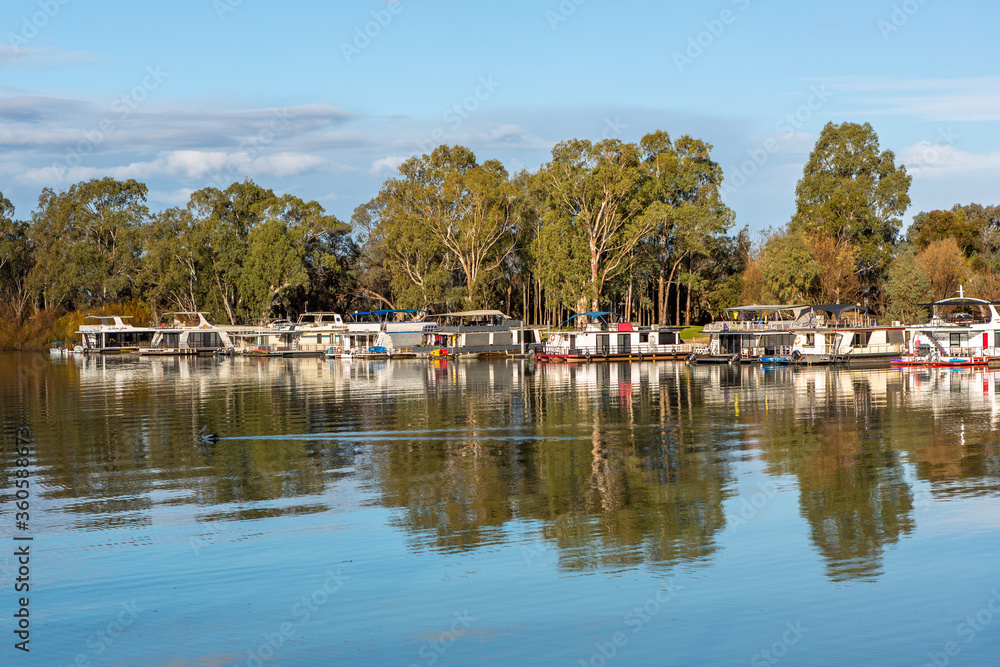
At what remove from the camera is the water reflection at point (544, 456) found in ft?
61.0

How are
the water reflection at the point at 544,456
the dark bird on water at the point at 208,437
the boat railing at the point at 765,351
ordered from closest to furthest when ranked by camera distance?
the water reflection at the point at 544,456
the dark bird on water at the point at 208,437
the boat railing at the point at 765,351

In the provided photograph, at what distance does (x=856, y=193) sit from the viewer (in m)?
85.0

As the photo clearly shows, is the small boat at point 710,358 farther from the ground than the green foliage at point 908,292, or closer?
closer

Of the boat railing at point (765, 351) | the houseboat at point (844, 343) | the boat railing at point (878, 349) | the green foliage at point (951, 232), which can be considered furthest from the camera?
the green foliage at point (951, 232)

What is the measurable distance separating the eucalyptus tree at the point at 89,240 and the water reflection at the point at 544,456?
211 ft

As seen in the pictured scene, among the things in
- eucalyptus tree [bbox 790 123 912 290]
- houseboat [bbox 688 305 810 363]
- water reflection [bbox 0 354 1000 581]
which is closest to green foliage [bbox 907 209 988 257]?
eucalyptus tree [bbox 790 123 912 290]

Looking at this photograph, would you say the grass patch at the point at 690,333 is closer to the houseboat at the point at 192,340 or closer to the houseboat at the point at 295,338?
the houseboat at the point at 295,338

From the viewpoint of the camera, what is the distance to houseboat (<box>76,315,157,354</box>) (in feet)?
354

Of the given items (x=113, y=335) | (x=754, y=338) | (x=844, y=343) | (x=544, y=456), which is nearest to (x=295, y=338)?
(x=113, y=335)

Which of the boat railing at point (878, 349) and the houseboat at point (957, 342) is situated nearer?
the houseboat at point (957, 342)

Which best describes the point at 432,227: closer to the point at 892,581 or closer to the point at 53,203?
the point at 53,203

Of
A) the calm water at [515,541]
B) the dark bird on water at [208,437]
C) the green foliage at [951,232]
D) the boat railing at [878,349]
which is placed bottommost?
the calm water at [515,541]

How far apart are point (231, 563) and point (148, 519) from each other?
4019mm

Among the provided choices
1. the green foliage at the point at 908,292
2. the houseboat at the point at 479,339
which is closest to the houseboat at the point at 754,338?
the green foliage at the point at 908,292
